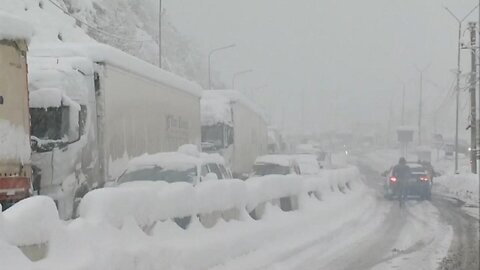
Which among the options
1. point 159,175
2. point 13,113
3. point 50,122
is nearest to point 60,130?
point 50,122

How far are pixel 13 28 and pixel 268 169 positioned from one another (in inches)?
701

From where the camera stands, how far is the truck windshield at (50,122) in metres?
13.9

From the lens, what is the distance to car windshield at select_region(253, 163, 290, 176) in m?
27.6

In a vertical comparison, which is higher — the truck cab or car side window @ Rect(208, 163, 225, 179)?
the truck cab

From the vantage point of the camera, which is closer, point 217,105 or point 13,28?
point 13,28

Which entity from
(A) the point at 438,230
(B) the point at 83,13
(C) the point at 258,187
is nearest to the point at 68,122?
(C) the point at 258,187

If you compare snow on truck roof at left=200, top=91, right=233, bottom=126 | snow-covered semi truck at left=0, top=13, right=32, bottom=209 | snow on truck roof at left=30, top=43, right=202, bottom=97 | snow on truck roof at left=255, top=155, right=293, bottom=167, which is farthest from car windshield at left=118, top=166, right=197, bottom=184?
snow on truck roof at left=200, top=91, right=233, bottom=126

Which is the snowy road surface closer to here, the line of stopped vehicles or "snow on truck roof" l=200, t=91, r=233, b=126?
the line of stopped vehicles

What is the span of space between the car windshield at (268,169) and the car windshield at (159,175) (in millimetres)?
11638

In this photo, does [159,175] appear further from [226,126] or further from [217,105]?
[217,105]

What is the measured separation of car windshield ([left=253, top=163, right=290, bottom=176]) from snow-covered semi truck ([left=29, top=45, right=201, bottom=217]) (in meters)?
10.4

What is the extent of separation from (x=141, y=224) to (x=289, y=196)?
8.55 metres

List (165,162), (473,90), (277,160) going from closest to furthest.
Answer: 1. (165,162)
2. (277,160)
3. (473,90)

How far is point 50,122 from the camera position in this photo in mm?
13938
